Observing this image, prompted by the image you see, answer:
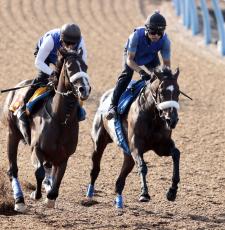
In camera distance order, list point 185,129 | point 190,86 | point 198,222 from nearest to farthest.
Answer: point 198,222, point 185,129, point 190,86

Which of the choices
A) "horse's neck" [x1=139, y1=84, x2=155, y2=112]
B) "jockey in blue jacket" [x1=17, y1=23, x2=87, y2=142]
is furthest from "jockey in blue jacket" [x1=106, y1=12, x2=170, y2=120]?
"jockey in blue jacket" [x1=17, y1=23, x2=87, y2=142]

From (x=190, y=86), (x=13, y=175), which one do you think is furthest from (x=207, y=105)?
(x=13, y=175)

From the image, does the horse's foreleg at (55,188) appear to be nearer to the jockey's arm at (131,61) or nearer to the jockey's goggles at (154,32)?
the jockey's arm at (131,61)

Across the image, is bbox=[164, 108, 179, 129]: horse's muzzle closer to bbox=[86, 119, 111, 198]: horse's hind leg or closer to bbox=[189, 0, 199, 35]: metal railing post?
bbox=[86, 119, 111, 198]: horse's hind leg

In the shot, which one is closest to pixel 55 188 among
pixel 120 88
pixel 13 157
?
pixel 13 157

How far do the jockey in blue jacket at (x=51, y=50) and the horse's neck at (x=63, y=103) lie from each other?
215 millimetres

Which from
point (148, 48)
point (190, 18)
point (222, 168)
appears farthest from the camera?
point (190, 18)

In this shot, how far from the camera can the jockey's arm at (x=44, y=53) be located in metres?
9.19

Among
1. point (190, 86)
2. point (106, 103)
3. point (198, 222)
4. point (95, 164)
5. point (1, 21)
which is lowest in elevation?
point (198, 222)

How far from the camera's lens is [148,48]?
9.77 metres

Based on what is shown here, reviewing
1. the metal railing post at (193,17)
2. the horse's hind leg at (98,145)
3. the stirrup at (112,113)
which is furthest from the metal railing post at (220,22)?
the stirrup at (112,113)

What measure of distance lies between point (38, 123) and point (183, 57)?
1096 centimetres

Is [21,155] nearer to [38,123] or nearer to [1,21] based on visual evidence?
[38,123]

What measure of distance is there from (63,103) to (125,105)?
122cm
